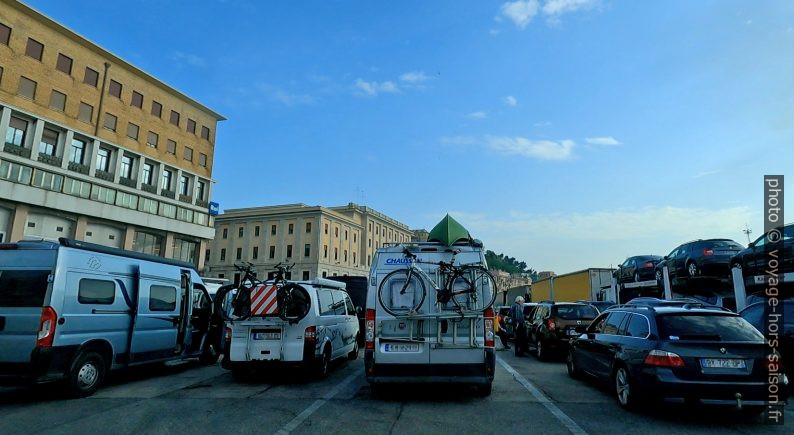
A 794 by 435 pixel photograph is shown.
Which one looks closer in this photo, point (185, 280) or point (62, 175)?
point (185, 280)

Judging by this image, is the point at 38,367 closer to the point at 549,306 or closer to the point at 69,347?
the point at 69,347

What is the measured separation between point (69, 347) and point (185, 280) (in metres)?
3.71

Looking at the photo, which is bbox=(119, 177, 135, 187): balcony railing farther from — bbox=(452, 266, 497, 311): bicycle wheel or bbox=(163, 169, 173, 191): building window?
bbox=(452, 266, 497, 311): bicycle wheel

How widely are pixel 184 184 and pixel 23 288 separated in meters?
47.2

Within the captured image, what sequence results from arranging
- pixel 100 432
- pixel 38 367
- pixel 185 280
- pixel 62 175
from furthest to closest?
pixel 62 175, pixel 185 280, pixel 38 367, pixel 100 432

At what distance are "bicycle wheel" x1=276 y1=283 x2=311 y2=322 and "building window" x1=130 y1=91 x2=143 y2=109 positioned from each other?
44.1 m

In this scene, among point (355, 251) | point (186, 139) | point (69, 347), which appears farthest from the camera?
point (355, 251)

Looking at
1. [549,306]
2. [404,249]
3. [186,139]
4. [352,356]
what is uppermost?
[186,139]

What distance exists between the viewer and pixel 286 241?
262 feet

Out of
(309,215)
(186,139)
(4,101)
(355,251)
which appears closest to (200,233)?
(186,139)

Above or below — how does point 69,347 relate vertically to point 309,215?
below

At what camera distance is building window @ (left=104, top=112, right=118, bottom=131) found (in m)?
42.5

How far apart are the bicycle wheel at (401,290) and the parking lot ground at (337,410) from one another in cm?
147

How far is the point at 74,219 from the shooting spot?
38.8 m
